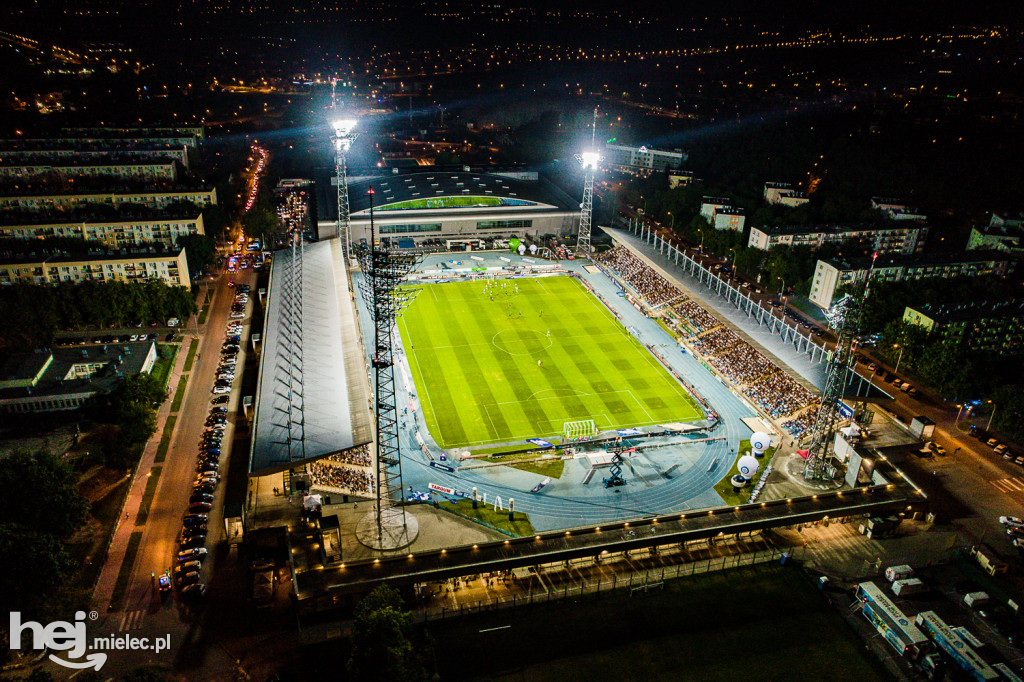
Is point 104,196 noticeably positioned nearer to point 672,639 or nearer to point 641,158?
point 672,639

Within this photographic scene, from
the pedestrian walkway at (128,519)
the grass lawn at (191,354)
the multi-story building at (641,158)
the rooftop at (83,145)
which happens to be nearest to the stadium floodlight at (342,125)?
the grass lawn at (191,354)

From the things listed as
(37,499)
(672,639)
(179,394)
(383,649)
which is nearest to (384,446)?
(383,649)

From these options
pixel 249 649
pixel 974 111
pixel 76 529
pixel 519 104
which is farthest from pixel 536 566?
pixel 519 104

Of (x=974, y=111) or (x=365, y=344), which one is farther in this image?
(x=974, y=111)

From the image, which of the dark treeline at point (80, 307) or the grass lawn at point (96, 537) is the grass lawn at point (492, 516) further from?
the dark treeline at point (80, 307)

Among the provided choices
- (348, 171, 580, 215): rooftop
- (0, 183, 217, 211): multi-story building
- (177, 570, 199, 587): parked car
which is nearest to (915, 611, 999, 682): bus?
(177, 570, 199, 587): parked car

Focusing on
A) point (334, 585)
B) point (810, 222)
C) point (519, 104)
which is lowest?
point (334, 585)

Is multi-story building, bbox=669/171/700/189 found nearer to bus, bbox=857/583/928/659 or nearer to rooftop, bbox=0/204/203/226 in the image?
rooftop, bbox=0/204/203/226

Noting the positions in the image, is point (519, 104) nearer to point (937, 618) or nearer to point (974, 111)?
point (974, 111)
